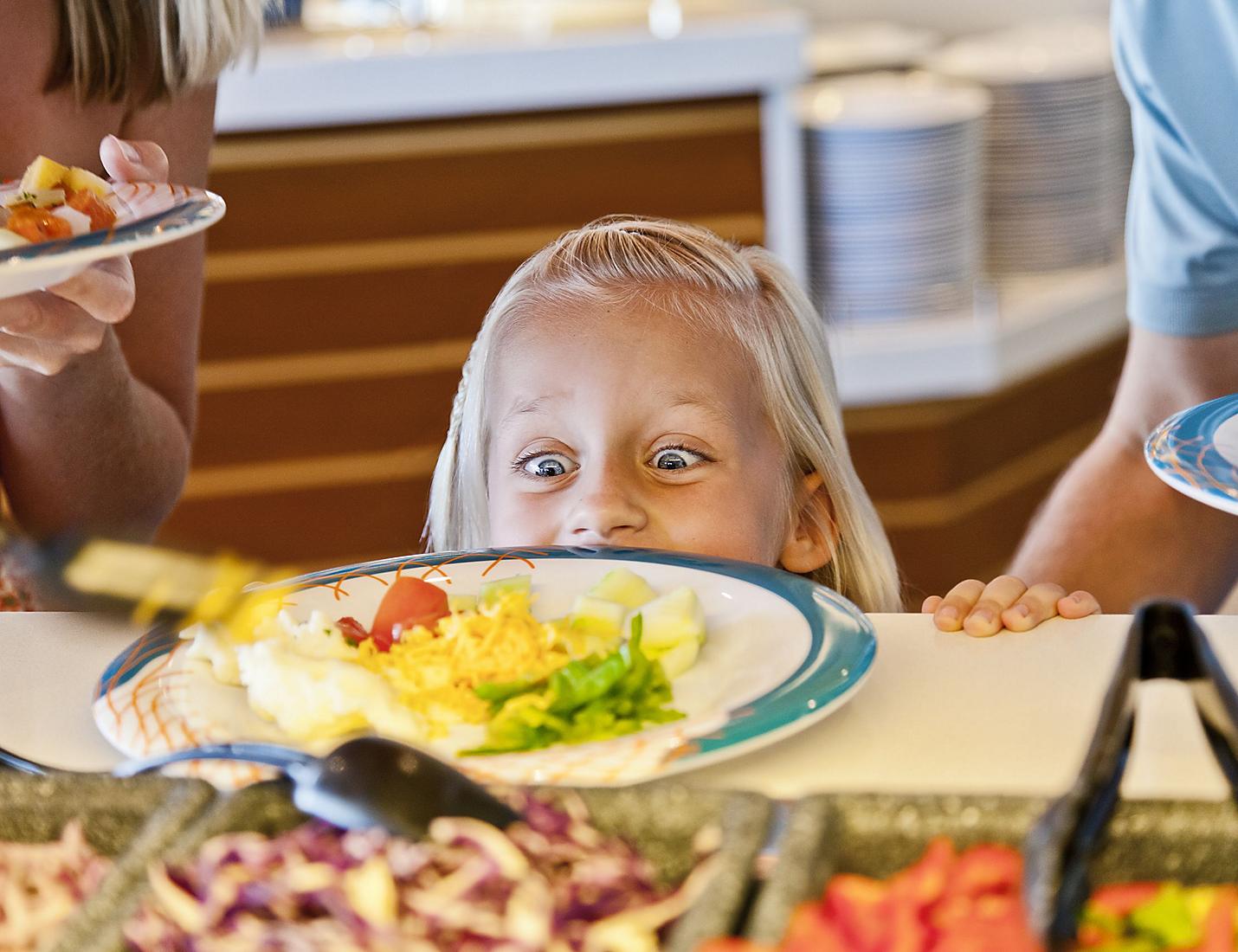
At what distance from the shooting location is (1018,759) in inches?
33.0

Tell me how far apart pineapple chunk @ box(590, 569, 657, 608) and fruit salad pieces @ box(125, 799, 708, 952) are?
36 centimetres

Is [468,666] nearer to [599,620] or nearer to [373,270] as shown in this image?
[599,620]

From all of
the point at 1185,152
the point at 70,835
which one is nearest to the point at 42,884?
the point at 70,835

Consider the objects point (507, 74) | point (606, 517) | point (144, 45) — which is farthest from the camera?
point (507, 74)

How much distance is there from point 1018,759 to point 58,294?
2.29 feet

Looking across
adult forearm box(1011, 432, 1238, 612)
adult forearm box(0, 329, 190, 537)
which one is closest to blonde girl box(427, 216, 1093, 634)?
adult forearm box(1011, 432, 1238, 612)

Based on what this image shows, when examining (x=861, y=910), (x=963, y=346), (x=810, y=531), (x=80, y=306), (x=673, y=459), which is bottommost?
(x=963, y=346)

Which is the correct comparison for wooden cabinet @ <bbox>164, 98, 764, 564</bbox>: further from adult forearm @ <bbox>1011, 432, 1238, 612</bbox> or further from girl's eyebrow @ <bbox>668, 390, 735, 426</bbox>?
girl's eyebrow @ <bbox>668, 390, 735, 426</bbox>

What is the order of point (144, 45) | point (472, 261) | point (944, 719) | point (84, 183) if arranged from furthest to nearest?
point (472, 261) → point (144, 45) → point (84, 183) → point (944, 719)

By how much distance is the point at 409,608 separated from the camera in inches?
39.6

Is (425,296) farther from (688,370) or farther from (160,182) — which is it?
(160,182)

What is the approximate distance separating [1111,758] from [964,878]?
8 cm

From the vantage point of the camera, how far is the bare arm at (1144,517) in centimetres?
162

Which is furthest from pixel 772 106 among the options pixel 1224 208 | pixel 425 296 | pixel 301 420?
pixel 1224 208
